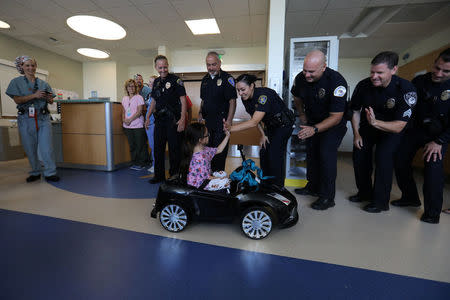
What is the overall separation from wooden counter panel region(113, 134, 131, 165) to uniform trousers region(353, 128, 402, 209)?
3.34m

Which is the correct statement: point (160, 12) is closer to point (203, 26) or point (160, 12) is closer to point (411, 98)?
point (203, 26)

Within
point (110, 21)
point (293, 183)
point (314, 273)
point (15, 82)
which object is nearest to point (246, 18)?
point (110, 21)

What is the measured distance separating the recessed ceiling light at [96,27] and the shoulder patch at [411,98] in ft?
17.4

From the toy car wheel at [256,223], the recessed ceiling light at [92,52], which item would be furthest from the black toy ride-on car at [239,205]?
the recessed ceiling light at [92,52]

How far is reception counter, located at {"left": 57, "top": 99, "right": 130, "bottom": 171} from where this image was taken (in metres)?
3.40

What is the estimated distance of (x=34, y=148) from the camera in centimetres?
283

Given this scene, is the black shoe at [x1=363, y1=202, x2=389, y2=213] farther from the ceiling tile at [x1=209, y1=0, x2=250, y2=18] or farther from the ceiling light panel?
the ceiling light panel

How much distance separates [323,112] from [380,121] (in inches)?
17.4

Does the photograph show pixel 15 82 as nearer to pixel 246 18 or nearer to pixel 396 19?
pixel 246 18

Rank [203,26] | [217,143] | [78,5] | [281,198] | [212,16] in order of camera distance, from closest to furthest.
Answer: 1. [281,198]
2. [217,143]
3. [78,5]
4. [212,16]
5. [203,26]

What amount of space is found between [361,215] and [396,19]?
4554mm

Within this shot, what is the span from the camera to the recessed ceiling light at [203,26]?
472 centimetres

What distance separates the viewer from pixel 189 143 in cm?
161

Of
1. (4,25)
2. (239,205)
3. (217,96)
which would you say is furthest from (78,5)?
(239,205)
